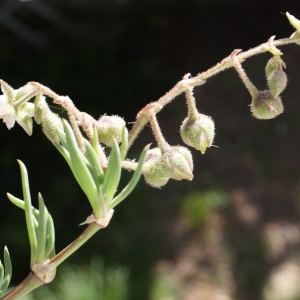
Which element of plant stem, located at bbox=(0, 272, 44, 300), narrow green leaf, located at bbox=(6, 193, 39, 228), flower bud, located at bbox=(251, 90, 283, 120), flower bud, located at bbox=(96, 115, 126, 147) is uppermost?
flower bud, located at bbox=(251, 90, 283, 120)

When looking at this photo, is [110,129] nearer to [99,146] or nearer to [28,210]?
[99,146]

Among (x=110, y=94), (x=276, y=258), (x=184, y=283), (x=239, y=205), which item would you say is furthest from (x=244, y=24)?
(x=184, y=283)

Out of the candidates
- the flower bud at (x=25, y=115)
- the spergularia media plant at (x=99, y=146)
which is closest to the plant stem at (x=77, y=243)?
the spergularia media plant at (x=99, y=146)

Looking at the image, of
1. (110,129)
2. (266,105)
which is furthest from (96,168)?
(266,105)

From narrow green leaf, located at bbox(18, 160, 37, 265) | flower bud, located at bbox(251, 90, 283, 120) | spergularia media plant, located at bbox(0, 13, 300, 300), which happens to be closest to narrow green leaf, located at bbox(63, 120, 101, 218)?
spergularia media plant, located at bbox(0, 13, 300, 300)

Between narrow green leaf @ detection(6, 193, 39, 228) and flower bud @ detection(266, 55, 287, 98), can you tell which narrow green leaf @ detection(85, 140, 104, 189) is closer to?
narrow green leaf @ detection(6, 193, 39, 228)

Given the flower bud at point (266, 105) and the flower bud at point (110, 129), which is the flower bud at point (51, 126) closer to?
the flower bud at point (110, 129)
